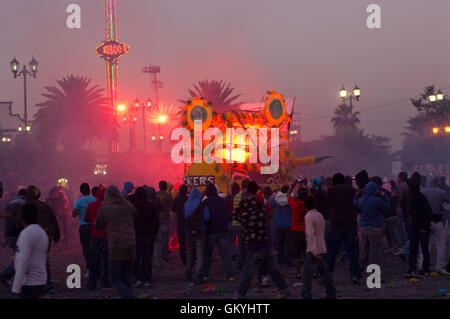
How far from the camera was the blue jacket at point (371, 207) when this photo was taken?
12398 millimetres

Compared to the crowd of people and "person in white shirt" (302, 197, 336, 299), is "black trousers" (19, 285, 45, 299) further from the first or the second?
"person in white shirt" (302, 197, 336, 299)

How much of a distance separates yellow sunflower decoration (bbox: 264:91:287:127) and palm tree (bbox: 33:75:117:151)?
35620 mm

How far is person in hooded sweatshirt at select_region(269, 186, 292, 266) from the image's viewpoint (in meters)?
14.1

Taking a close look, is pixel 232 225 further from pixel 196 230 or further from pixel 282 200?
pixel 196 230

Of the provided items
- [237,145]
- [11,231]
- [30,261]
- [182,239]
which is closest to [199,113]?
[237,145]

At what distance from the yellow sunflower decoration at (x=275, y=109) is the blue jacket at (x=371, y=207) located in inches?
535

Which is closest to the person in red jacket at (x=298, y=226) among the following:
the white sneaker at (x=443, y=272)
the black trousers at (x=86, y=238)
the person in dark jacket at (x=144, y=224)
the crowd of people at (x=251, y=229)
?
the crowd of people at (x=251, y=229)

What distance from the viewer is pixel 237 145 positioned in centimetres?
2430

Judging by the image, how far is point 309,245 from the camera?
998 cm

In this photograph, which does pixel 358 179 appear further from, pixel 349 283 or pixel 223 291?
pixel 223 291

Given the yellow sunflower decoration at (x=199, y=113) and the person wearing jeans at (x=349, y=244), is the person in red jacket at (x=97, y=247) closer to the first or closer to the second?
the person wearing jeans at (x=349, y=244)

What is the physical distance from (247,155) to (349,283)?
492 inches

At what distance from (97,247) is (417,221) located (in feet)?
21.7

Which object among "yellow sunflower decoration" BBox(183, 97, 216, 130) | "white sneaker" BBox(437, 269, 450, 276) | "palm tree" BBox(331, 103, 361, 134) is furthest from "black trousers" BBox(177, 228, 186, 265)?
"palm tree" BBox(331, 103, 361, 134)
